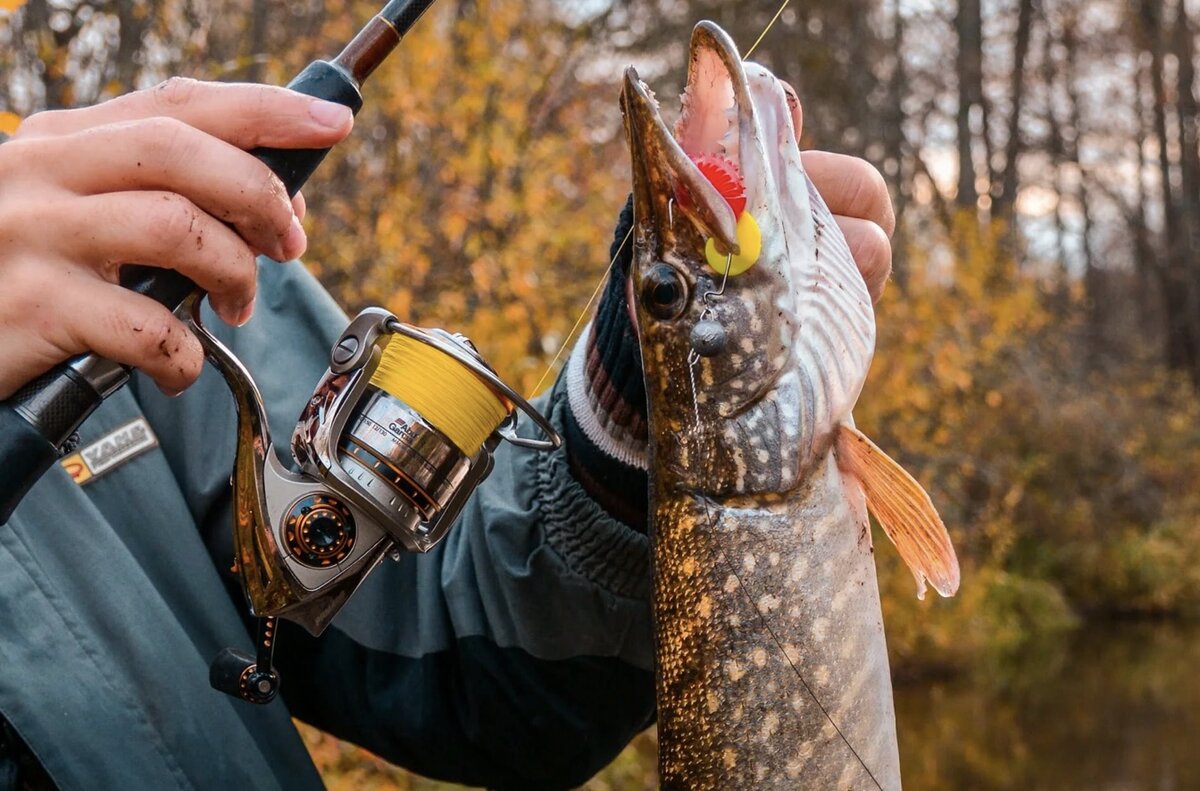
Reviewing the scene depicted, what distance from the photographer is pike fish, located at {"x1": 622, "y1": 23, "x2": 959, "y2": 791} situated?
1.44 meters

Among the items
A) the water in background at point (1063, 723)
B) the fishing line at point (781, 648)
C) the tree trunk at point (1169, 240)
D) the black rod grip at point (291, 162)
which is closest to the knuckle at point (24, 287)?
the black rod grip at point (291, 162)

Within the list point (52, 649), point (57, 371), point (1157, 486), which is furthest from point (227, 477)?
point (1157, 486)

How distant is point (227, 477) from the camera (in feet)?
5.77

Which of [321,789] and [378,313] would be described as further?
[321,789]

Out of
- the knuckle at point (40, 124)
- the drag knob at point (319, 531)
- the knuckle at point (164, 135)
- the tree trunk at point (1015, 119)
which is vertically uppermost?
the tree trunk at point (1015, 119)

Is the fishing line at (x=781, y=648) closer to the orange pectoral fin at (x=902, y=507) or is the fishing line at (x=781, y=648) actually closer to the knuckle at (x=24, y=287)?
the orange pectoral fin at (x=902, y=507)

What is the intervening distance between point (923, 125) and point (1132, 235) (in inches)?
324

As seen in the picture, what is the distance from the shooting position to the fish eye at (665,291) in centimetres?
148

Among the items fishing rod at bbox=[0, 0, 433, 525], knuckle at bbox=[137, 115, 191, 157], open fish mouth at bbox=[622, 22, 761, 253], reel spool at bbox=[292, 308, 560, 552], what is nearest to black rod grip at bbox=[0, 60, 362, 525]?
fishing rod at bbox=[0, 0, 433, 525]

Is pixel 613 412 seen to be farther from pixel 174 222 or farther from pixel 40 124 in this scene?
pixel 40 124

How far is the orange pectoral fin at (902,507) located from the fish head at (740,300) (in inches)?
Answer: 1.8

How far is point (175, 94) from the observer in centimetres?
125

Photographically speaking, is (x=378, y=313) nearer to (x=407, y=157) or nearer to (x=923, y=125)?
(x=407, y=157)

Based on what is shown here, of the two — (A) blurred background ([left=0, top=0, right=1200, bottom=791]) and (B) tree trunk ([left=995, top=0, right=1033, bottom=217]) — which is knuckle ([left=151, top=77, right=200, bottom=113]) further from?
(B) tree trunk ([left=995, top=0, right=1033, bottom=217])
